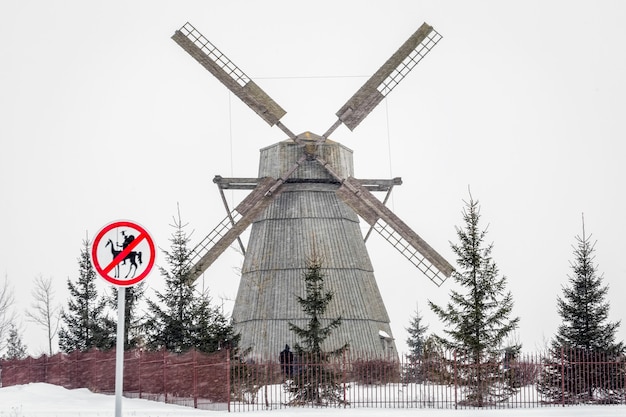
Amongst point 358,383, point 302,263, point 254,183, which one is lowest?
point 358,383

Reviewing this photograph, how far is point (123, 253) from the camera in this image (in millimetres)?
13477

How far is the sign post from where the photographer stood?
13.4 metres

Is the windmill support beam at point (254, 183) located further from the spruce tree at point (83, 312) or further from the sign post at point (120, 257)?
the sign post at point (120, 257)

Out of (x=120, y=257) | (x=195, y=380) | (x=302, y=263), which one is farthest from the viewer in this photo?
(x=302, y=263)

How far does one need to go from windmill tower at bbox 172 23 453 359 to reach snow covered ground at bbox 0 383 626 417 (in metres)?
12.1

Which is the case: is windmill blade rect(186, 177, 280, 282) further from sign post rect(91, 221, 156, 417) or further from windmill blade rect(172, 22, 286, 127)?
sign post rect(91, 221, 156, 417)

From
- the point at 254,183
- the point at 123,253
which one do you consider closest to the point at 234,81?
the point at 254,183

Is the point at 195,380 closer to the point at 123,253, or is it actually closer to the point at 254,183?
the point at 254,183

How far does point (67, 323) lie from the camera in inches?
2222

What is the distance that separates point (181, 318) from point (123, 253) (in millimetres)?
26960

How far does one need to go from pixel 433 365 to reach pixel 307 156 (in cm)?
1468

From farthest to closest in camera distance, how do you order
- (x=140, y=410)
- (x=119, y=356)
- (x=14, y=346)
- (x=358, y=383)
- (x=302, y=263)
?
(x=14, y=346), (x=302, y=263), (x=358, y=383), (x=140, y=410), (x=119, y=356)

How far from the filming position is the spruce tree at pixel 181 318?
3934 centimetres

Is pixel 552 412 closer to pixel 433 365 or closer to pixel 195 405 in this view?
pixel 433 365
